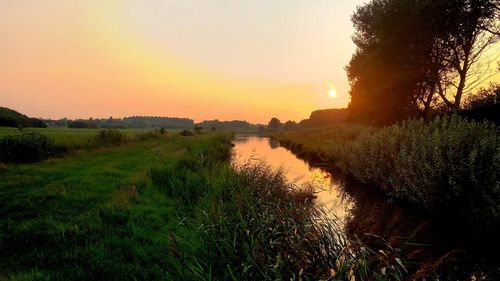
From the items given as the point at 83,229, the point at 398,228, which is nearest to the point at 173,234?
the point at 83,229

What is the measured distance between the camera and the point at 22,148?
59.3 ft

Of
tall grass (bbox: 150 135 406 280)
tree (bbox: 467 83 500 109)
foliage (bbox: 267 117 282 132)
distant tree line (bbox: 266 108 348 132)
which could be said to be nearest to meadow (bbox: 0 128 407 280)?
tall grass (bbox: 150 135 406 280)

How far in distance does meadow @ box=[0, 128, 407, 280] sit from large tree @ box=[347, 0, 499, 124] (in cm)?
1530

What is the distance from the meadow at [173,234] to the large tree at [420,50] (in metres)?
15.3

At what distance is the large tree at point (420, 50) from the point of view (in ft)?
59.9

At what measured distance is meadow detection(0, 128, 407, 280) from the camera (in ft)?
14.4

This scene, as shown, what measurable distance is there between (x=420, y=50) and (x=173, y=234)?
70.6 ft

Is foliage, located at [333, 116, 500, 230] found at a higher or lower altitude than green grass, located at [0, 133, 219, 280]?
higher

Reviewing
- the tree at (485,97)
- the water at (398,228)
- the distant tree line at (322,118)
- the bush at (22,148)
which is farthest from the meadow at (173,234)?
the distant tree line at (322,118)

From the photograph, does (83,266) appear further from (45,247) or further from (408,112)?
(408,112)

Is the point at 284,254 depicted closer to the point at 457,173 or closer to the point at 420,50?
the point at 457,173

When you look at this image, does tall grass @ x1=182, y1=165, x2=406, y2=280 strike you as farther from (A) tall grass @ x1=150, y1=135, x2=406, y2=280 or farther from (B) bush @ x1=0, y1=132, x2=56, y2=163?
(B) bush @ x1=0, y1=132, x2=56, y2=163

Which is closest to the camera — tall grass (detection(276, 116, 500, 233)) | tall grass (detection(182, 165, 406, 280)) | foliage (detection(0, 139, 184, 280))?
tall grass (detection(182, 165, 406, 280))

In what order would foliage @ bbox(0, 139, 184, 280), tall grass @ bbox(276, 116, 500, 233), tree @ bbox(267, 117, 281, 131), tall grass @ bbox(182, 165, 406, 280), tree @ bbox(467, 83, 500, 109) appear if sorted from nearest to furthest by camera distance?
tall grass @ bbox(182, 165, 406, 280) → foliage @ bbox(0, 139, 184, 280) → tall grass @ bbox(276, 116, 500, 233) → tree @ bbox(467, 83, 500, 109) → tree @ bbox(267, 117, 281, 131)
